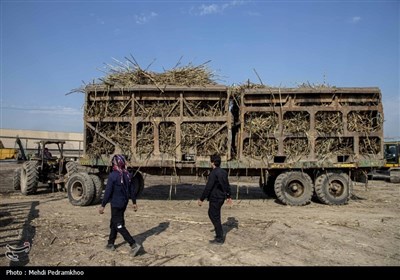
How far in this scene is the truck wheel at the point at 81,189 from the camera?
34.3 feet

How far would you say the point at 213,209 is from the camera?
655cm

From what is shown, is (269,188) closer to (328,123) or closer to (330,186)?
(330,186)

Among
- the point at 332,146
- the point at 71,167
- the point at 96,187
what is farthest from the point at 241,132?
the point at 71,167

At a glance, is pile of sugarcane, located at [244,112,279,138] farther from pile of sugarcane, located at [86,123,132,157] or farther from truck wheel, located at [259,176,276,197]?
pile of sugarcane, located at [86,123,132,157]

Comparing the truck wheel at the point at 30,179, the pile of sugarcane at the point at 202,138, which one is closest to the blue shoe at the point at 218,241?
the pile of sugarcane at the point at 202,138

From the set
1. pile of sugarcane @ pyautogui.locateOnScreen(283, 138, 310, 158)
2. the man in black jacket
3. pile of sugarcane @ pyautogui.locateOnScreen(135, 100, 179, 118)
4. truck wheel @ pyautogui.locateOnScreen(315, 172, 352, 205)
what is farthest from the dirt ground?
pile of sugarcane @ pyautogui.locateOnScreen(135, 100, 179, 118)

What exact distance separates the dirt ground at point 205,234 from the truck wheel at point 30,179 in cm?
126

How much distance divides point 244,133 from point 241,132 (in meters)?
0.10

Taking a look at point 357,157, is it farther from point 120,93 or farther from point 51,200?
point 51,200

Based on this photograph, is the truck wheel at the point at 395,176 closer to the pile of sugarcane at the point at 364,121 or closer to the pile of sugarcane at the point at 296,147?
the pile of sugarcane at the point at 364,121

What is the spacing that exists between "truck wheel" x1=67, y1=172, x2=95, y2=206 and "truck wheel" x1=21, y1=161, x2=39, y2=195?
2.90 meters
